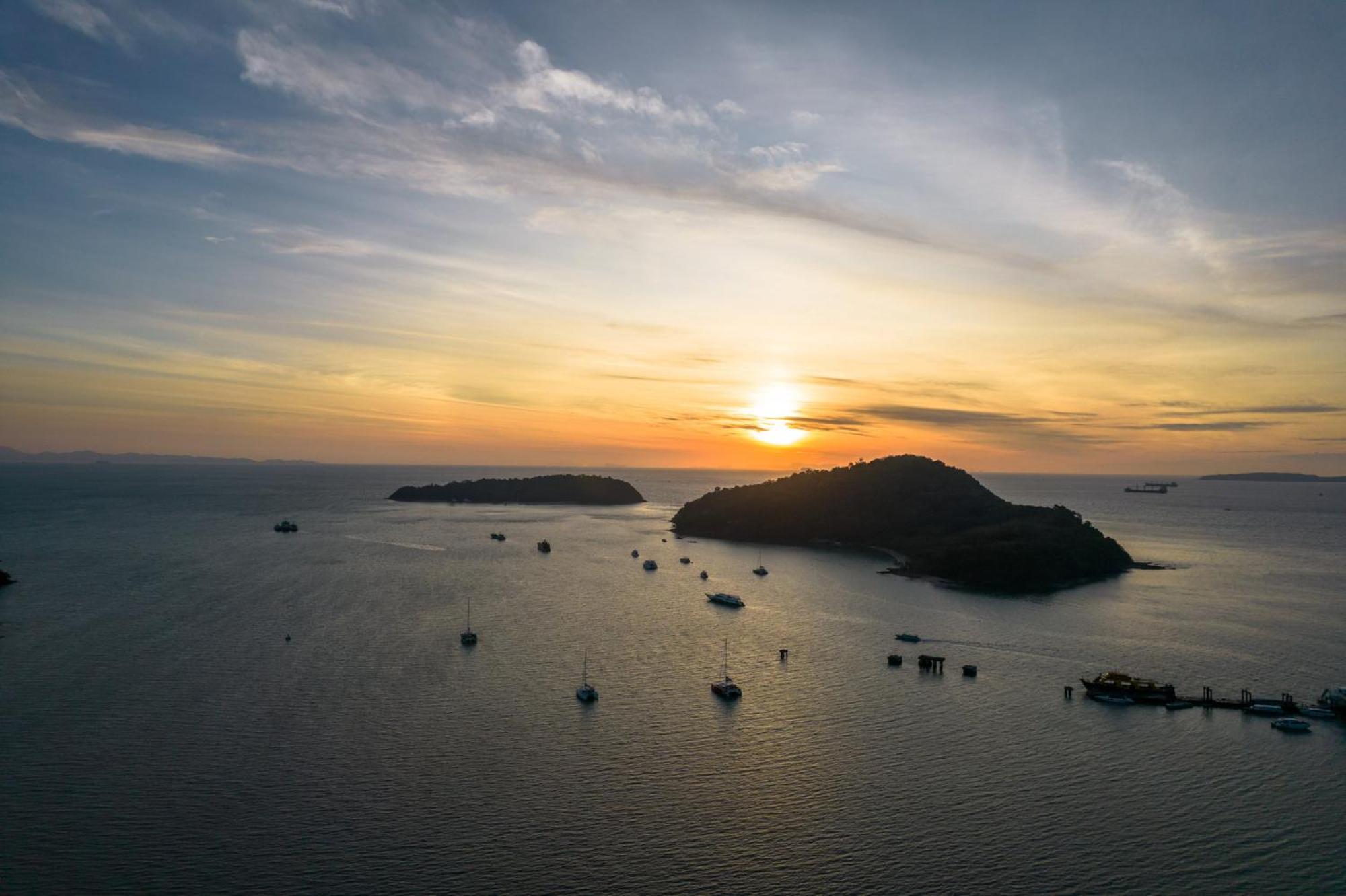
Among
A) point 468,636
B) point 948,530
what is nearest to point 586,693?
point 468,636

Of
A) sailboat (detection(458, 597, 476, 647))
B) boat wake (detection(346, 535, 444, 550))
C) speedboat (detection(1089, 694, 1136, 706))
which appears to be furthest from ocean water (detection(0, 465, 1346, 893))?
boat wake (detection(346, 535, 444, 550))

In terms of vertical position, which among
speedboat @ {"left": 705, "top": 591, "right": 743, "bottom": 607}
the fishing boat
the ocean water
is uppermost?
speedboat @ {"left": 705, "top": 591, "right": 743, "bottom": 607}

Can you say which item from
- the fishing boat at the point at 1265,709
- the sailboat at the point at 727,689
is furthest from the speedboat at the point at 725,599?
the fishing boat at the point at 1265,709

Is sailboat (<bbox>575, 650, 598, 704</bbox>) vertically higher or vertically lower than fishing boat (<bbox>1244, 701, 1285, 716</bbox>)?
lower

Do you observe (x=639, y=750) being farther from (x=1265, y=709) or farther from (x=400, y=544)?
(x=400, y=544)

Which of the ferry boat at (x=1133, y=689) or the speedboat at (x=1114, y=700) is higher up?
the ferry boat at (x=1133, y=689)

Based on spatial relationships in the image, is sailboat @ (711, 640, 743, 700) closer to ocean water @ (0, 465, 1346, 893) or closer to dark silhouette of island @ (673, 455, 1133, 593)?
ocean water @ (0, 465, 1346, 893)

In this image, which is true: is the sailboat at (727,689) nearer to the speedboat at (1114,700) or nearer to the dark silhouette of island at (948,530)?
the speedboat at (1114,700)
